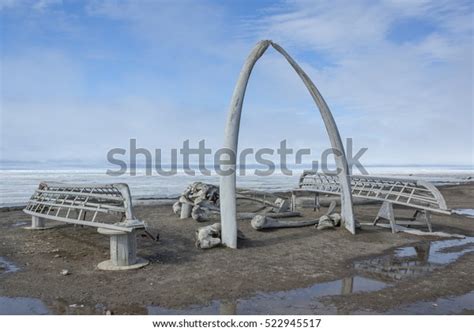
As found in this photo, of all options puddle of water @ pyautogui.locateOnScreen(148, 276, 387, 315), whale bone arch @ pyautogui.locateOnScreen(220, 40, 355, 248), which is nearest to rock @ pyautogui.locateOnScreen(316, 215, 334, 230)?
whale bone arch @ pyautogui.locateOnScreen(220, 40, 355, 248)

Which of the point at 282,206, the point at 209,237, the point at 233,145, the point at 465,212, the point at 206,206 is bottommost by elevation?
the point at 465,212

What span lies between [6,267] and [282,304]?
6.35 m

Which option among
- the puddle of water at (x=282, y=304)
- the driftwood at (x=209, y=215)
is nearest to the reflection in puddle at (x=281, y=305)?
the puddle of water at (x=282, y=304)

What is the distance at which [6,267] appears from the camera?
29.5ft

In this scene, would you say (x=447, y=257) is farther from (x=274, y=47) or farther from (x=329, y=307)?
(x=274, y=47)

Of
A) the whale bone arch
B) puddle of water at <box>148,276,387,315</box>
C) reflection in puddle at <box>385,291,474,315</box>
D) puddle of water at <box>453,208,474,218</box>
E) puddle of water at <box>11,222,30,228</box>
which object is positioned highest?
the whale bone arch

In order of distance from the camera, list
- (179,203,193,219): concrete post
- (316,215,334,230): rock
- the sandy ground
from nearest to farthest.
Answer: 1. the sandy ground
2. (316,215,334,230): rock
3. (179,203,193,219): concrete post

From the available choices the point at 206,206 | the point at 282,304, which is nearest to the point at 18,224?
the point at 206,206

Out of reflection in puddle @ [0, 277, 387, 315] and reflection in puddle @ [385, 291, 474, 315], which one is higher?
reflection in puddle @ [0, 277, 387, 315]

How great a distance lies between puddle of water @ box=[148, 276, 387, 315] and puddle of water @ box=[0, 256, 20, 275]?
4.20 m

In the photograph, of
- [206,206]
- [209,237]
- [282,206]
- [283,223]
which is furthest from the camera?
[282,206]

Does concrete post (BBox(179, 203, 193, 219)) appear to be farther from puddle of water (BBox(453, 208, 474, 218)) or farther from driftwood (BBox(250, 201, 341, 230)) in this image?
puddle of water (BBox(453, 208, 474, 218))

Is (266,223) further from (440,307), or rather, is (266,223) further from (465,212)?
(465,212)

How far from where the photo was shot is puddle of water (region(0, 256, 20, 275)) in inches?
343
